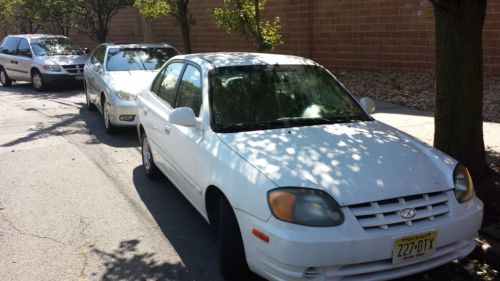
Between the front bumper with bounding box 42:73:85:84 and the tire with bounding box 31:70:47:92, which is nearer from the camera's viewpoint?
the front bumper with bounding box 42:73:85:84

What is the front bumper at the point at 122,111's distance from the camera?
793 cm

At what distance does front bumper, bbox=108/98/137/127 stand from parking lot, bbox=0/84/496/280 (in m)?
0.32

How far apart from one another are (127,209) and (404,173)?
2977mm

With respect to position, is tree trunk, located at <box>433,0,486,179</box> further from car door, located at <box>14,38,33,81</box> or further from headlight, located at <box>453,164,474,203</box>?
car door, located at <box>14,38,33,81</box>

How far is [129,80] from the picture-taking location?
848 centimetres

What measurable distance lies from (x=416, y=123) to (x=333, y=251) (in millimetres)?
5564

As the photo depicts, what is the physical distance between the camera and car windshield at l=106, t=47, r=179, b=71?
9.19 m

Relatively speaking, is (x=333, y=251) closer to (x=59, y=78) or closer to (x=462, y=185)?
(x=462, y=185)

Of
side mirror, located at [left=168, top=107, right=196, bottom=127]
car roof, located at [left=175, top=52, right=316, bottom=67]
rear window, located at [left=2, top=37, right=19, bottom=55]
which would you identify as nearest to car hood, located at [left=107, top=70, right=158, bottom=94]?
car roof, located at [left=175, top=52, right=316, bottom=67]

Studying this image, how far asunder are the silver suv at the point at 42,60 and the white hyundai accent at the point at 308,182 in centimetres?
1075

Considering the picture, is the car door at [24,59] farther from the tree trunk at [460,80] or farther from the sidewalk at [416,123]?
the tree trunk at [460,80]

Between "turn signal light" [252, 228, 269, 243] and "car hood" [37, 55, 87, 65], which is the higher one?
"car hood" [37, 55, 87, 65]

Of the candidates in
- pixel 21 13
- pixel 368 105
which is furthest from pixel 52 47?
pixel 368 105

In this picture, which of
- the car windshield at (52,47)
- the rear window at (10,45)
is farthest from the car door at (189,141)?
the rear window at (10,45)
